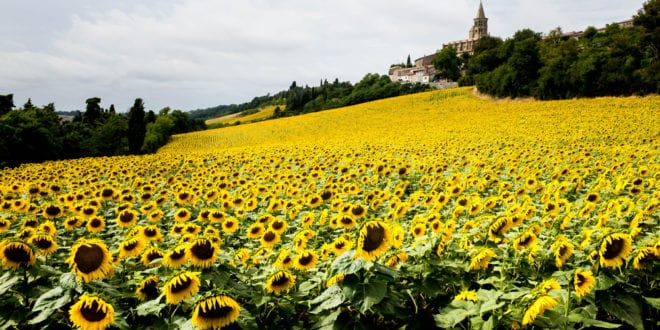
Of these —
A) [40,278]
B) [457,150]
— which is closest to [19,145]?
[457,150]

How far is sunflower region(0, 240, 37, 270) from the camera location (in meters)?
2.84

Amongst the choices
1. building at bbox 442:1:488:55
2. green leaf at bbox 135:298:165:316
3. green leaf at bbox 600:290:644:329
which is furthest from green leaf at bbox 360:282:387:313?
building at bbox 442:1:488:55

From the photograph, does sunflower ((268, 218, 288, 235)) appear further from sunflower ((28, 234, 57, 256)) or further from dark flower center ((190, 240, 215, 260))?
sunflower ((28, 234, 57, 256))

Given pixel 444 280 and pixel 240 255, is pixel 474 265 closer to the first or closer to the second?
pixel 444 280

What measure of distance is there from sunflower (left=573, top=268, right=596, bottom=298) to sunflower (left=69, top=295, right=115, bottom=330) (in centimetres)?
292

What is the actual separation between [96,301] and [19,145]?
30.8m

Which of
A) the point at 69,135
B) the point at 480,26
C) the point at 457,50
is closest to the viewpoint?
the point at 69,135

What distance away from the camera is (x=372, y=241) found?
2.57 metres

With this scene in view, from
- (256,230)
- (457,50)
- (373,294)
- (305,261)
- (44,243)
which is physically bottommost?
(256,230)

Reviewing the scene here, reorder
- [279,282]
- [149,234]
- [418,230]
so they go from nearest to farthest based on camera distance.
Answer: [279,282], [418,230], [149,234]

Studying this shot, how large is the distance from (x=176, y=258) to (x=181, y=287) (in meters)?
0.54

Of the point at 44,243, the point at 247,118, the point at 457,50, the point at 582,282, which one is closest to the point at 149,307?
the point at 44,243

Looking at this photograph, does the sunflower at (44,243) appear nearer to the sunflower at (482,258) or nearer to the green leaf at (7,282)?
the green leaf at (7,282)

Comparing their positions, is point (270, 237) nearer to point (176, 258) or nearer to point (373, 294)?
point (176, 258)
